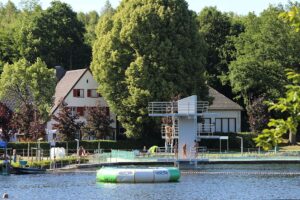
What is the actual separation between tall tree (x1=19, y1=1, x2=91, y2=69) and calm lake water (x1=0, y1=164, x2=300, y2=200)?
174 feet

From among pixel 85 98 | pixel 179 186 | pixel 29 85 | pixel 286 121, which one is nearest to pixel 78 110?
pixel 85 98

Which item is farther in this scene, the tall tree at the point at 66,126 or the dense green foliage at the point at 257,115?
the dense green foliage at the point at 257,115

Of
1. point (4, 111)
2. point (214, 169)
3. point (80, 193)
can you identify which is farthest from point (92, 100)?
point (80, 193)

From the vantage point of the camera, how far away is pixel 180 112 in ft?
245

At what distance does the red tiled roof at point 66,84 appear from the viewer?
100688mm

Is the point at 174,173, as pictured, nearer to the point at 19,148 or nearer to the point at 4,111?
the point at 19,148

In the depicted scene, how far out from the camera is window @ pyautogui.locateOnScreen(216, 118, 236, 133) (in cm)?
10494

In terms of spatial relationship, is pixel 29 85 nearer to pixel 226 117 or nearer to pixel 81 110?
pixel 81 110

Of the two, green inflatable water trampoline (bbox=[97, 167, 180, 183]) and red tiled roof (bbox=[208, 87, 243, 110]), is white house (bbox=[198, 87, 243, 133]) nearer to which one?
red tiled roof (bbox=[208, 87, 243, 110])

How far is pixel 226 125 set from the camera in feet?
345

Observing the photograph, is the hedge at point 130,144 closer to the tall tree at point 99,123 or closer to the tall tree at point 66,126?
the tall tree at point 66,126

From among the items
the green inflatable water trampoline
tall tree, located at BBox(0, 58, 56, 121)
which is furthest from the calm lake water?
tall tree, located at BBox(0, 58, 56, 121)

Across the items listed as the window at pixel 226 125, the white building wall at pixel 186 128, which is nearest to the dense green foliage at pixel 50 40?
the window at pixel 226 125

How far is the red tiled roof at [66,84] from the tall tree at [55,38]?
12607 millimetres
